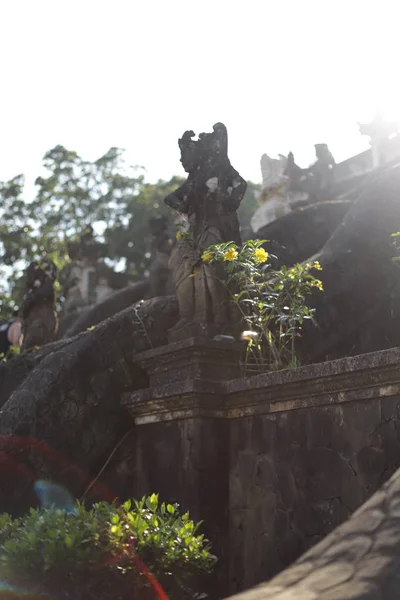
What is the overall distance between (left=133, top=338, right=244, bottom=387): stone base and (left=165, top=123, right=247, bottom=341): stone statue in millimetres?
171

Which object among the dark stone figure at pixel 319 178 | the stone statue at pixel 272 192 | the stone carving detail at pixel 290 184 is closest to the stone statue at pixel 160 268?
the stone carving detail at pixel 290 184

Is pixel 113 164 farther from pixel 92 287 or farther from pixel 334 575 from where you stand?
pixel 334 575

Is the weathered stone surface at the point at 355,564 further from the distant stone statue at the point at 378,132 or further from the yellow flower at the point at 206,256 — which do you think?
the distant stone statue at the point at 378,132

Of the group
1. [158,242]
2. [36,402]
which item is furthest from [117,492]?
[158,242]

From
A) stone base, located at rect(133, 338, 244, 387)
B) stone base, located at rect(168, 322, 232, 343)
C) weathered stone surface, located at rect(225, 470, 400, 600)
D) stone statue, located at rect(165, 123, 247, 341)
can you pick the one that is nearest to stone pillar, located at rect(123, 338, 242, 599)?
stone base, located at rect(133, 338, 244, 387)

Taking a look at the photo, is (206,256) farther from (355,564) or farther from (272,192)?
(272,192)

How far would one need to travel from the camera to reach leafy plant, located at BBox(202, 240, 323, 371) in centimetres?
689

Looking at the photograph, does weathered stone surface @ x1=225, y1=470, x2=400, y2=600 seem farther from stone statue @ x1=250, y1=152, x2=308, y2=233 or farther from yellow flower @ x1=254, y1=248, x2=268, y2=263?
stone statue @ x1=250, y1=152, x2=308, y2=233

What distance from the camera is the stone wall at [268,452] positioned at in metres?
5.38

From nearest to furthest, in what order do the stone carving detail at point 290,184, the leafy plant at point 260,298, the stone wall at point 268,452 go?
the stone wall at point 268,452, the leafy plant at point 260,298, the stone carving detail at point 290,184

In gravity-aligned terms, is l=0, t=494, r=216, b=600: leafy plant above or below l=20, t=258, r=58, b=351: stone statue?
below

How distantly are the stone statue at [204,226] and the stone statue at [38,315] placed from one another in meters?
6.59

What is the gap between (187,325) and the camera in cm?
718

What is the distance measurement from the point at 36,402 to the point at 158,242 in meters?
10.9
